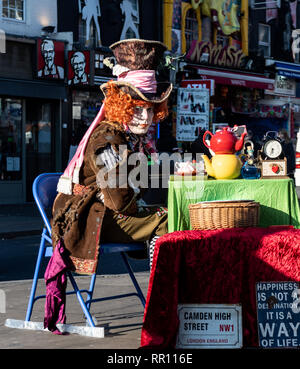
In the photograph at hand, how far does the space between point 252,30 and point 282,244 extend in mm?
21550

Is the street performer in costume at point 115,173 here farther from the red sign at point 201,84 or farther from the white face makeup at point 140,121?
the red sign at point 201,84

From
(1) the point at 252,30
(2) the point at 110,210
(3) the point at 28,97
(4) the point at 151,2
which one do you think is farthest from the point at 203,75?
(2) the point at 110,210

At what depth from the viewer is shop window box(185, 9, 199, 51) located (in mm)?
22178

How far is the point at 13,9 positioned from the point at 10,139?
321 centimetres

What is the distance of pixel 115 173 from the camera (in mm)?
4480

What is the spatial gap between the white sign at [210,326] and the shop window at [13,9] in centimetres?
1430

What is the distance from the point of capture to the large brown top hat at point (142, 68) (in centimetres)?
484

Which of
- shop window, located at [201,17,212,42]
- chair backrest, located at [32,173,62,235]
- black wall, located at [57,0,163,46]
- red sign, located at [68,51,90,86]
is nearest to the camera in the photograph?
chair backrest, located at [32,173,62,235]

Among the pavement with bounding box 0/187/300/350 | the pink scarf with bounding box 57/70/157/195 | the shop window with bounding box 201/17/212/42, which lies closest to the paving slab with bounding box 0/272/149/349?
the pavement with bounding box 0/187/300/350

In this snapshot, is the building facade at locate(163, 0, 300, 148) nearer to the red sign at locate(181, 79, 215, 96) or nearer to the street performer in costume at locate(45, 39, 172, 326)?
the red sign at locate(181, 79, 215, 96)

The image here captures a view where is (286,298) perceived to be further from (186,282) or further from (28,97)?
(28,97)

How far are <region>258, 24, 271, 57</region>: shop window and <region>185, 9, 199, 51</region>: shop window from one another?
3515 millimetres

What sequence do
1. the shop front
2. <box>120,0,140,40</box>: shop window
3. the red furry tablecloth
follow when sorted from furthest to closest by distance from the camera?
1. <box>120,0,140,40</box>: shop window
2. the shop front
3. the red furry tablecloth
